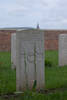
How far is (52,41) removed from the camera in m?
30.4

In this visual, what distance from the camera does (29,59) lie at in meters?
7.89

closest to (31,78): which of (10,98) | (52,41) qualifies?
(10,98)

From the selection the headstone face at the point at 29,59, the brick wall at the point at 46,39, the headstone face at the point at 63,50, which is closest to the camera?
the headstone face at the point at 29,59

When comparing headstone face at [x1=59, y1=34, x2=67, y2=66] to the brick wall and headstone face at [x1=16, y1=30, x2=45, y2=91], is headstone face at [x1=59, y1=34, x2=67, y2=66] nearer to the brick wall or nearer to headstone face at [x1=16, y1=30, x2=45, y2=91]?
headstone face at [x1=16, y1=30, x2=45, y2=91]

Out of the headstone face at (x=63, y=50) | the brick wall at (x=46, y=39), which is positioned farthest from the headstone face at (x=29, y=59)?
the brick wall at (x=46, y=39)

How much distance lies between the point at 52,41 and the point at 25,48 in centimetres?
2269

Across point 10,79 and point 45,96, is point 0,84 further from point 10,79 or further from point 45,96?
point 45,96

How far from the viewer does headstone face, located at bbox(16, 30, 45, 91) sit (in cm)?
775

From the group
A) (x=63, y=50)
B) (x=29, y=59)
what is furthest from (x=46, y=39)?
(x=29, y=59)

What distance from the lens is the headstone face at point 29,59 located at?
775 centimetres

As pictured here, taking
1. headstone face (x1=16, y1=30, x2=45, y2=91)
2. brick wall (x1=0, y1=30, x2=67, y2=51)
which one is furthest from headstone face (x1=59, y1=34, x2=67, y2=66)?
brick wall (x1=0, y1=30, x2=67, y2=51)

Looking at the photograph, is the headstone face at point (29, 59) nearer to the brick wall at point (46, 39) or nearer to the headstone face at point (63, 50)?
the headstone face at point (63, 50)

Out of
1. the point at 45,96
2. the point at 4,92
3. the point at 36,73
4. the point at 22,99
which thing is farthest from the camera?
the point at 36,73

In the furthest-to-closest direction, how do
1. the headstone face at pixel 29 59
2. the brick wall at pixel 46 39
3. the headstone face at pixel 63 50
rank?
the brick wall at pixel 46 39
the headstone face at pixel 63 50
the headstone face at pixel 29 59
